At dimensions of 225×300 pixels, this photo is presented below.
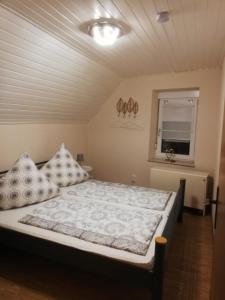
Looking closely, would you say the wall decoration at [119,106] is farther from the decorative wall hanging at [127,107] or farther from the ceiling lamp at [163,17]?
the ceiling lamp at [163,17]

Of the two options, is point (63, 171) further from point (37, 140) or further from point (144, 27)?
point (144, 27)

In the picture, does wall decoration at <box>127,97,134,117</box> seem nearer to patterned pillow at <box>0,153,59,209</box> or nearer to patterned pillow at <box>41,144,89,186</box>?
patterned pillow at <box>41,144,89,186</box>

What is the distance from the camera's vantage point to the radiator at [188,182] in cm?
347

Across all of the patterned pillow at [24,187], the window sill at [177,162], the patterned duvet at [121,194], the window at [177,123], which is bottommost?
the patterned duvet at [121,194]

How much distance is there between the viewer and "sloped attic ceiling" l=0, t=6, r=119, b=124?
2.04 m

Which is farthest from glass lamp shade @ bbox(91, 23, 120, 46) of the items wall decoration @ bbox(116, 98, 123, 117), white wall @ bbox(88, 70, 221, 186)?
wall decoration @ bbox(116, 98, 123, 117)

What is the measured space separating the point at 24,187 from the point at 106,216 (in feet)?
3.13

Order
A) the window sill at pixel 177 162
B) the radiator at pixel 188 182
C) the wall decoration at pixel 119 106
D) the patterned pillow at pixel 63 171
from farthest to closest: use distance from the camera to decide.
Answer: the wall decoration at pixel 119 106 < the window sill at pixel 177 162 < the radiator at pixel 188 182 < the patterned pillow at pixel 63 171

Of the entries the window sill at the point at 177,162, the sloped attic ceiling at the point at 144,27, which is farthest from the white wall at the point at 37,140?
the window sill at the point at 177,162

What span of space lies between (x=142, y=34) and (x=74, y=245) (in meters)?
2.04

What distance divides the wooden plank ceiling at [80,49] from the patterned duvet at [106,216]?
1.29 metres

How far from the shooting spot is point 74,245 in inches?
68.8

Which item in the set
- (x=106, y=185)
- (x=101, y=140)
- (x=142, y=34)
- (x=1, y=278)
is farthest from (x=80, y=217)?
(x=101, y=140)

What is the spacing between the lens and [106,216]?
2230 mm
